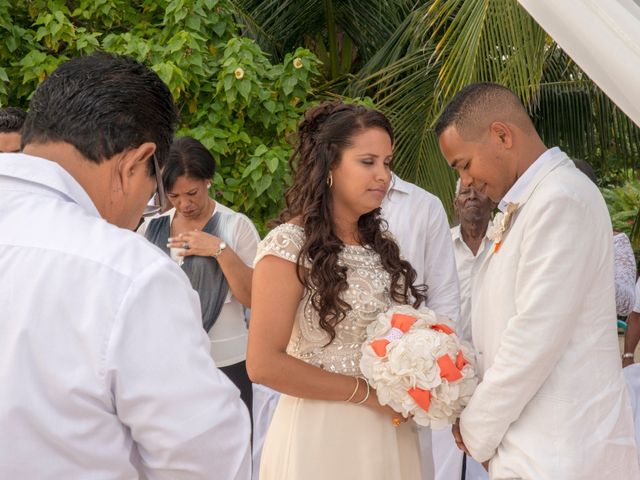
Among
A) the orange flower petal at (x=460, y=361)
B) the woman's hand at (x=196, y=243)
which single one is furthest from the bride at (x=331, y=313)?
the woman's hand at (x=196, y=243)

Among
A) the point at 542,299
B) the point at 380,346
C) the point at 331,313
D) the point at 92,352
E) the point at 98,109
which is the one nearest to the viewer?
the point at 92,352

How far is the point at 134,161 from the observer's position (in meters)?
1.90

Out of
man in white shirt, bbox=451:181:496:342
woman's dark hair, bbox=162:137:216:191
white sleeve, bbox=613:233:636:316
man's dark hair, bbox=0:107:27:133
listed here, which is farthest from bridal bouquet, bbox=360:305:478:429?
white sleeve, bbox=613:233:636:316

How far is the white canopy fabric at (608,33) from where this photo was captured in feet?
8.07

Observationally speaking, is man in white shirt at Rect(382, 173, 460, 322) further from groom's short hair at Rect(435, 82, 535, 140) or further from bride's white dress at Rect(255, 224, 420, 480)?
groom's short hair at Rect(435, 82, 535, 140)

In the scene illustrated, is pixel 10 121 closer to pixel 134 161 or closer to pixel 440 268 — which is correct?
pixel 440 268

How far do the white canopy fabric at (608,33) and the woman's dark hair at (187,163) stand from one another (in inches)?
104

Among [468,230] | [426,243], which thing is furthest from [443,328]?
[468,230]

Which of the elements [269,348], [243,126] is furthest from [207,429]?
[243,126]

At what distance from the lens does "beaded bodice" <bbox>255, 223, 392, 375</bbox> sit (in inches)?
137

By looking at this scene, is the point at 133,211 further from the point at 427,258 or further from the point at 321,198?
the point at 427,258

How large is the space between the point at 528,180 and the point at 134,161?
5.50 feet

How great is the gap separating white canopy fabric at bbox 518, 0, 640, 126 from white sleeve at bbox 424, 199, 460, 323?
1.71 meters

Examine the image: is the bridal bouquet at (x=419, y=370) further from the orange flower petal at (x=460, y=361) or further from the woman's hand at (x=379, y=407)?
the woman's hand at (x=379, y=407)
